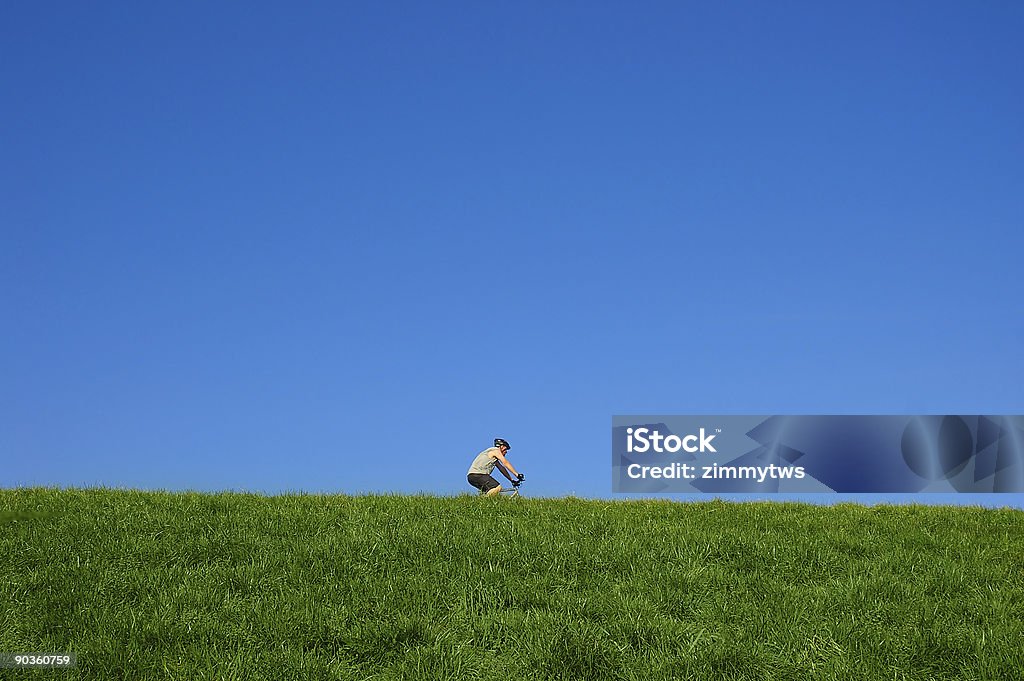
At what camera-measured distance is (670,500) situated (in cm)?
1994

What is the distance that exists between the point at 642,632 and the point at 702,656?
82 centimetres

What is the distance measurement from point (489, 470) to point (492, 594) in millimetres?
9176

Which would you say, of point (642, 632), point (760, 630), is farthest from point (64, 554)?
point (760, 630)

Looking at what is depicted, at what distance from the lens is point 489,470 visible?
71.2 feet

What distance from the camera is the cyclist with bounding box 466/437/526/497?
21344 millimetres

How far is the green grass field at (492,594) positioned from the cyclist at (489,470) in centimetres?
367

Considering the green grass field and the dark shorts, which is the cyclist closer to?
the dark shorts

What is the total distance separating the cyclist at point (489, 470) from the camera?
840 inches

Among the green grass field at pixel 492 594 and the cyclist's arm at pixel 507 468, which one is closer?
the green grass field at pixel 492 594

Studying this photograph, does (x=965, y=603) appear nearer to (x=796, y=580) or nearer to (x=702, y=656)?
(x=796, y=580)

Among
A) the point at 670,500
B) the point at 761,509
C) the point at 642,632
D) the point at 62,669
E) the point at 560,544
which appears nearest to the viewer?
the point at 62,669

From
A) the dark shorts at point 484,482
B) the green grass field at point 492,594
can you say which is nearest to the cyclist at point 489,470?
the dark shorts at point 484,482

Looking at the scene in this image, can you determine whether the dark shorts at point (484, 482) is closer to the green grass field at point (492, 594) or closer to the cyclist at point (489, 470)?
the cyclist at point (489, 470)

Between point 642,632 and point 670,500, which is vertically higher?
point 670,500
